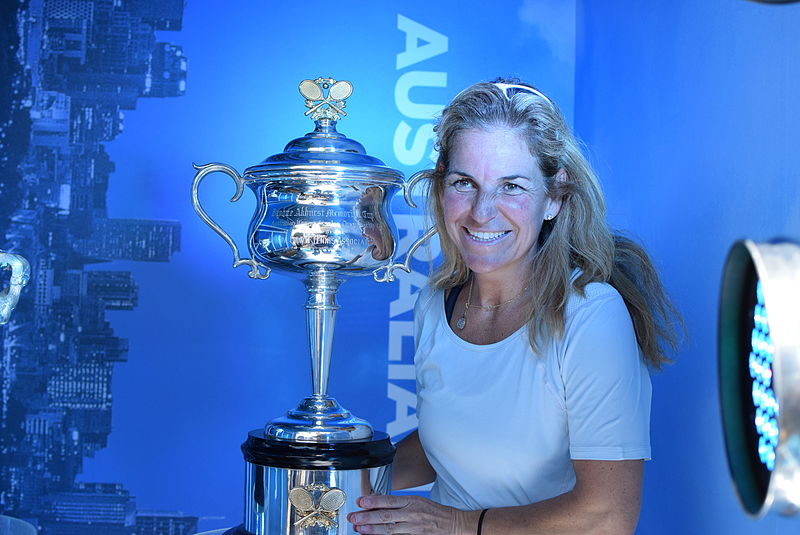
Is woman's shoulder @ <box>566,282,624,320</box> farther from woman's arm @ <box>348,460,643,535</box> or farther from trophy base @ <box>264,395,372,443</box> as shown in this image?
trophy base @ <box>264,395,372,443</box>

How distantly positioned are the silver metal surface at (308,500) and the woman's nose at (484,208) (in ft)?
1.53

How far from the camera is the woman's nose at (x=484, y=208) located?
4.86 ft

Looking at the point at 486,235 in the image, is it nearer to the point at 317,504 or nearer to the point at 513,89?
the point at 513,89

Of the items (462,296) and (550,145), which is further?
(462,296)

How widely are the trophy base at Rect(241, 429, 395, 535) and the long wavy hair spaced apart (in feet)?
1.19

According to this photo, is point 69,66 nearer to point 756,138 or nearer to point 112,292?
point 112,292

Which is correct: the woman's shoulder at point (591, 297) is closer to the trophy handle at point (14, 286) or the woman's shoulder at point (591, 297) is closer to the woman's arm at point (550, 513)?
the woman's arm at point (550, 513)

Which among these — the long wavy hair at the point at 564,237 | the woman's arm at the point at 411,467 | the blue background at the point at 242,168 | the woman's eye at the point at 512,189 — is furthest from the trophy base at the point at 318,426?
the blue background at the point at 242,168

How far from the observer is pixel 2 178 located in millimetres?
2400

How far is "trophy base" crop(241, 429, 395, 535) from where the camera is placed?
1471 mm

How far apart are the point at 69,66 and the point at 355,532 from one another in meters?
1.60

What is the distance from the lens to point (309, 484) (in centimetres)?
148

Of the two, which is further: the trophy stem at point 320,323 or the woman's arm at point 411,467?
the woman's arm at point 411,467

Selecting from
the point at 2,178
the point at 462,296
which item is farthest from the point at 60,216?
the point at 462,296
